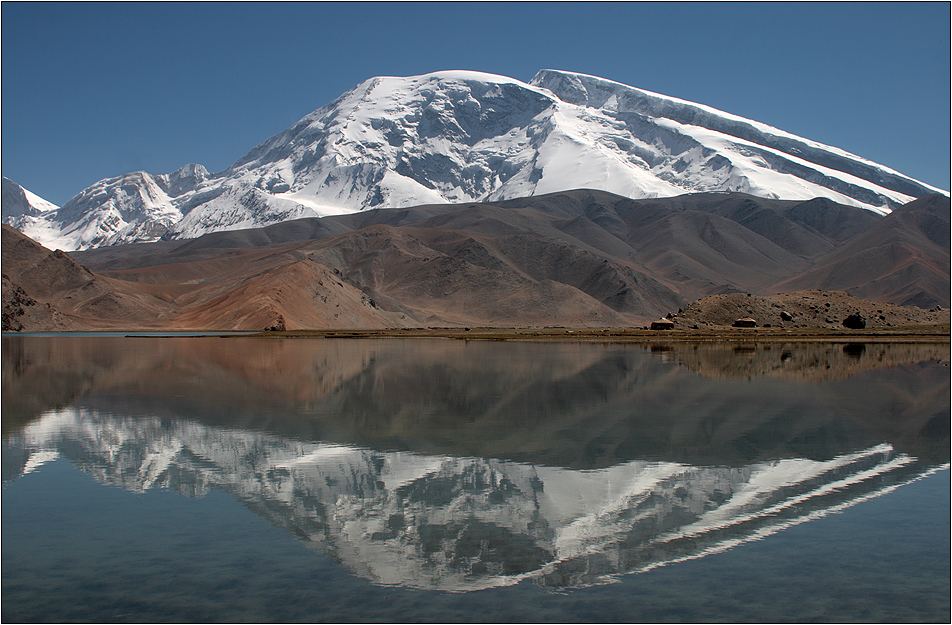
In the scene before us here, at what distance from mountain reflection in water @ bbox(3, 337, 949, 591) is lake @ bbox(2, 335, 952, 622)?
0.07 metres

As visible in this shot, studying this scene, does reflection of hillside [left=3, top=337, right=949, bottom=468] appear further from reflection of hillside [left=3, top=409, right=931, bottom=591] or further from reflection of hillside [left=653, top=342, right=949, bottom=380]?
reflection of hillside [left=653, top=342, right=949, bottom=380]

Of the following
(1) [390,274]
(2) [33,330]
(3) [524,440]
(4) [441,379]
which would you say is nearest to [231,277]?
(1) [390,274]

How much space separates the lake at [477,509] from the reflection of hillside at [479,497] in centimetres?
5

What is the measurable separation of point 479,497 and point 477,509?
0.66 meters

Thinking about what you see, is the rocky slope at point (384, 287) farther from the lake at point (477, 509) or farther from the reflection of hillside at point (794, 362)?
the lake at point (477, 509)

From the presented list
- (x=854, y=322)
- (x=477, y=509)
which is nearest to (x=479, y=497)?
(x=477, y=509)

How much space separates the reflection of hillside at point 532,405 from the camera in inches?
650

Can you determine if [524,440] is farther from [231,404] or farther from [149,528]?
[231,404]

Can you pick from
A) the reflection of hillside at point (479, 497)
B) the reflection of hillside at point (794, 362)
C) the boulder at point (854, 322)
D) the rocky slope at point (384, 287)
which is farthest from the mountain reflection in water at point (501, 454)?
the rocky slope at point (384, 287)

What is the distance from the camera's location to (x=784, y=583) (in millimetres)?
8719

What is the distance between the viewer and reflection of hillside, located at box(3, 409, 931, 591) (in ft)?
31.5

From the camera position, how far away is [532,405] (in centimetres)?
2278

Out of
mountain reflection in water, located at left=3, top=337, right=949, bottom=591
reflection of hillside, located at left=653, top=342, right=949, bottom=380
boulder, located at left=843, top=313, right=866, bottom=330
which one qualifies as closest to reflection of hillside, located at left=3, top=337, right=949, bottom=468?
mountain reflection in water, located at left=3, top=337, right=949, bottom=591

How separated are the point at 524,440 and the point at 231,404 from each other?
10.3m
